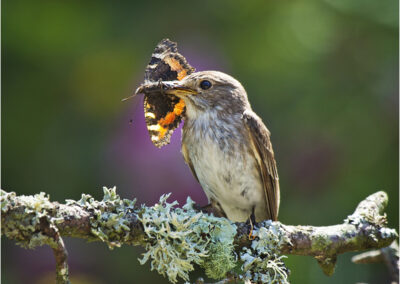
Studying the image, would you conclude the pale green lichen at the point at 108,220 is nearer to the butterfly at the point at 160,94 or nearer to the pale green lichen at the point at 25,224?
the pale green lichen at the point at 25,224

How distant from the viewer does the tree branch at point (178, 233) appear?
2127 millimetres

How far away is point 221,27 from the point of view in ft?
16.8

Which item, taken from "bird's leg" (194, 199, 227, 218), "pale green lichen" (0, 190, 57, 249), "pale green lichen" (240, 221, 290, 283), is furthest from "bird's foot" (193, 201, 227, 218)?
"pale green lichen" (0, 190, 57, 249)

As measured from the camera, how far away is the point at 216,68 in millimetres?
4715

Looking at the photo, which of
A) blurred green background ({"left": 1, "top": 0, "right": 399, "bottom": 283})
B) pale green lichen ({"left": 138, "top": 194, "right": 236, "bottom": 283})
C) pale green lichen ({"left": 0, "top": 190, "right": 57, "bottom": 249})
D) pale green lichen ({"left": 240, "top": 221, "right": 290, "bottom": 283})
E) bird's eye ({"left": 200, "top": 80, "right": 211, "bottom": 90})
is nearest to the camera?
pale green lichen ({"left": 0, "top": 190, "right": 57, "bottom": 249})

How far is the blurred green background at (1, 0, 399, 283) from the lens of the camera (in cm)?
448

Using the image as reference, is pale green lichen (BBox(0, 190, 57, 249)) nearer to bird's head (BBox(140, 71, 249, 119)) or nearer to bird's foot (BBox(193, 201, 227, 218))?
bird's head (BBox(140, 71, 249, 119))

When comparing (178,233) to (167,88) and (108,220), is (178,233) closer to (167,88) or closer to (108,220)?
(108,220)

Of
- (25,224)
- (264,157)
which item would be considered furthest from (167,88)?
(25,224)

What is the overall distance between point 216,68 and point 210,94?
103 cm

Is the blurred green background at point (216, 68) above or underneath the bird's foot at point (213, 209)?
above

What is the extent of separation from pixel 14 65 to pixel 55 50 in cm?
33

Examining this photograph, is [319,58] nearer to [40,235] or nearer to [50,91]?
[50,91]

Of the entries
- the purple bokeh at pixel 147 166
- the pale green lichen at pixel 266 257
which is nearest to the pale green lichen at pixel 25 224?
the pale green lichen at pixel 266 257
